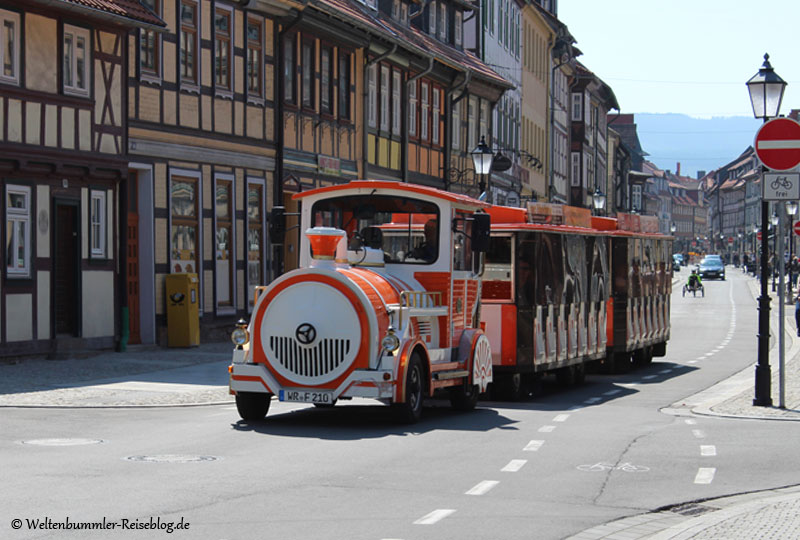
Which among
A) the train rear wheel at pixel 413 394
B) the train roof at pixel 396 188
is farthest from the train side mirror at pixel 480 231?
the train rear wheel at pixel 413 394

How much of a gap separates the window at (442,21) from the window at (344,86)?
1244 centimetres

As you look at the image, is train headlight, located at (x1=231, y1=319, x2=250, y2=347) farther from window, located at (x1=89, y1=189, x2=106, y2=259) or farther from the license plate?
window, located at (x1=89, y1=189, x2=106, y2=259)

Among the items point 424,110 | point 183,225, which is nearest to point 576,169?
point 424,110

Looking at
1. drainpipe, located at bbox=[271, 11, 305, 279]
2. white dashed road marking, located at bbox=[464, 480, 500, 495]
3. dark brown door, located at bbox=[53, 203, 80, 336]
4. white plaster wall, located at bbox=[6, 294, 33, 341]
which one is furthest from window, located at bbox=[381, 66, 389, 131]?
white dashed road marking, located at bbox=[464, 480, 500, 495]

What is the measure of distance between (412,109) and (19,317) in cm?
2052

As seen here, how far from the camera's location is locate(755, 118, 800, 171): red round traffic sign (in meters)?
17.3

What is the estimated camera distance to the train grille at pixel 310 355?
14.4 metres

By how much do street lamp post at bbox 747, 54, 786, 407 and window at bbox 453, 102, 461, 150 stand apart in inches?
1094

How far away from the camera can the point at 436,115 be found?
43906mm

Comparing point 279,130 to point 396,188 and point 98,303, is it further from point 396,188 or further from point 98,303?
point 396,188

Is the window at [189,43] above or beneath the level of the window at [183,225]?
above

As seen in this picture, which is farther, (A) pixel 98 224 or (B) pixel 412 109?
(B) pixel 412 109

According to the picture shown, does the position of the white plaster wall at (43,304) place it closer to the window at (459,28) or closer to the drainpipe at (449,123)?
the drainpipe at (449,123)

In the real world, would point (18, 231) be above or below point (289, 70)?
below
